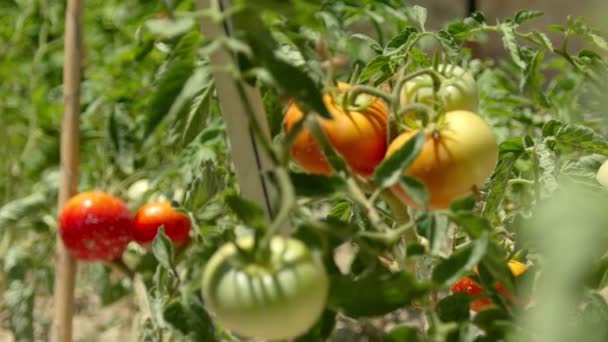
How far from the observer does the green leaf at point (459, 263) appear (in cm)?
48

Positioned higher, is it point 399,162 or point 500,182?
point 399,162

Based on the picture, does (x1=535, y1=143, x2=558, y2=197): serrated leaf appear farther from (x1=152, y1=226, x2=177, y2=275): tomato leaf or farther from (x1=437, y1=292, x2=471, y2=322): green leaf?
(x1=152, y1=226, x2=177, y2=275): tomato leaf

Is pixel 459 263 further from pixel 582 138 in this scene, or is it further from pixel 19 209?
pixel 19 209

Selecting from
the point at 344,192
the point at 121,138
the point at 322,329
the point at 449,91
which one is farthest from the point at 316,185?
the point at 121,138

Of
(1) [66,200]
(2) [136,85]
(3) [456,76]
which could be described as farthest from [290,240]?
(2) [136,85]

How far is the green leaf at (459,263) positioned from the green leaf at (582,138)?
1.08ft

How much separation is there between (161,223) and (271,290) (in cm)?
78

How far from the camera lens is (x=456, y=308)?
582mm

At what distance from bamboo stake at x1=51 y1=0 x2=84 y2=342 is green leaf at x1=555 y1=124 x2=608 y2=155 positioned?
2.24 ft

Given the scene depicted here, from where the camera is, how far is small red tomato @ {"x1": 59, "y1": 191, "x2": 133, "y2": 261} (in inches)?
46.6

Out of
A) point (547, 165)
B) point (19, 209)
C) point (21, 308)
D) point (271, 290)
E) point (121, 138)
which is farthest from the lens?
point (19, 209)

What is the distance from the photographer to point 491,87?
1.60 m

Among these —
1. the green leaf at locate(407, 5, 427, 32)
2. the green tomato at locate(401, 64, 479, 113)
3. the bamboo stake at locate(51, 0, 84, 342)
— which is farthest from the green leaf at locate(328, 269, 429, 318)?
the bamboo stake at locate(51, 0, 84, 342)

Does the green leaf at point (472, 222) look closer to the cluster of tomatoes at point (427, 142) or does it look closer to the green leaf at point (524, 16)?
the cluster of tomatoes at point (427, 142)
